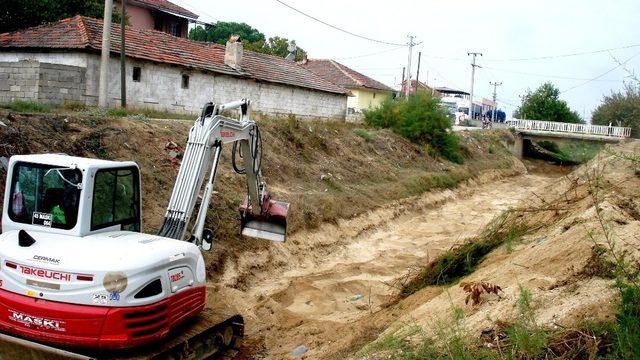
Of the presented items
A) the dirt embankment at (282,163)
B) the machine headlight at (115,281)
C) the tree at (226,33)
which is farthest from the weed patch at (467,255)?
the tree at (226,33)

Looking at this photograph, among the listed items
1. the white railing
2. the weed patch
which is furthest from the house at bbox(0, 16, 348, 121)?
the white railing

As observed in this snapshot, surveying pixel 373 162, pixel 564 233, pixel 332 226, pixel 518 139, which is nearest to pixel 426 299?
pixel 564 233

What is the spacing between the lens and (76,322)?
643 centimetres

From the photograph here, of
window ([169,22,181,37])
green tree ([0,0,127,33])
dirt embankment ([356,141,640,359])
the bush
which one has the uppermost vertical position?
window ([169,22,181,37])

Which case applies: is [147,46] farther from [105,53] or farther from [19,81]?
[19,81]

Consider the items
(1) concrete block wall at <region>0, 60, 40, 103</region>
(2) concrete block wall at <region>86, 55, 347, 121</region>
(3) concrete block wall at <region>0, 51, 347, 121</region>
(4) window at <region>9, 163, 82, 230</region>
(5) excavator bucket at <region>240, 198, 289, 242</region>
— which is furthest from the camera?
(2) concrete block wall at <region>86, 55, 347, 121</region>

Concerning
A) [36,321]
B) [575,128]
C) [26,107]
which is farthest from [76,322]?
[575,128]

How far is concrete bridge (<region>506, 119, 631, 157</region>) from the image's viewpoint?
4481 centimetres

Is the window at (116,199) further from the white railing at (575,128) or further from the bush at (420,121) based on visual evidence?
the white railing at (575,128)

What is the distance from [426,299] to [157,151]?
859 centimetres

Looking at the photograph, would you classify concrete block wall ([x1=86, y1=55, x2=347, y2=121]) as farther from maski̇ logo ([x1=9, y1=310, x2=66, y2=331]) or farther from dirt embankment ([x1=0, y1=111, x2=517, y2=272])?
maski̇ logo ([x1=9, y1=310, x2=66, y2=331])

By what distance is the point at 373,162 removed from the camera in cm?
2603

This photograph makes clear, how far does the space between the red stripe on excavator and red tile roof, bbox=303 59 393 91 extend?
42.0 metres

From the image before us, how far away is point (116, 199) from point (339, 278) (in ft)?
24.4
